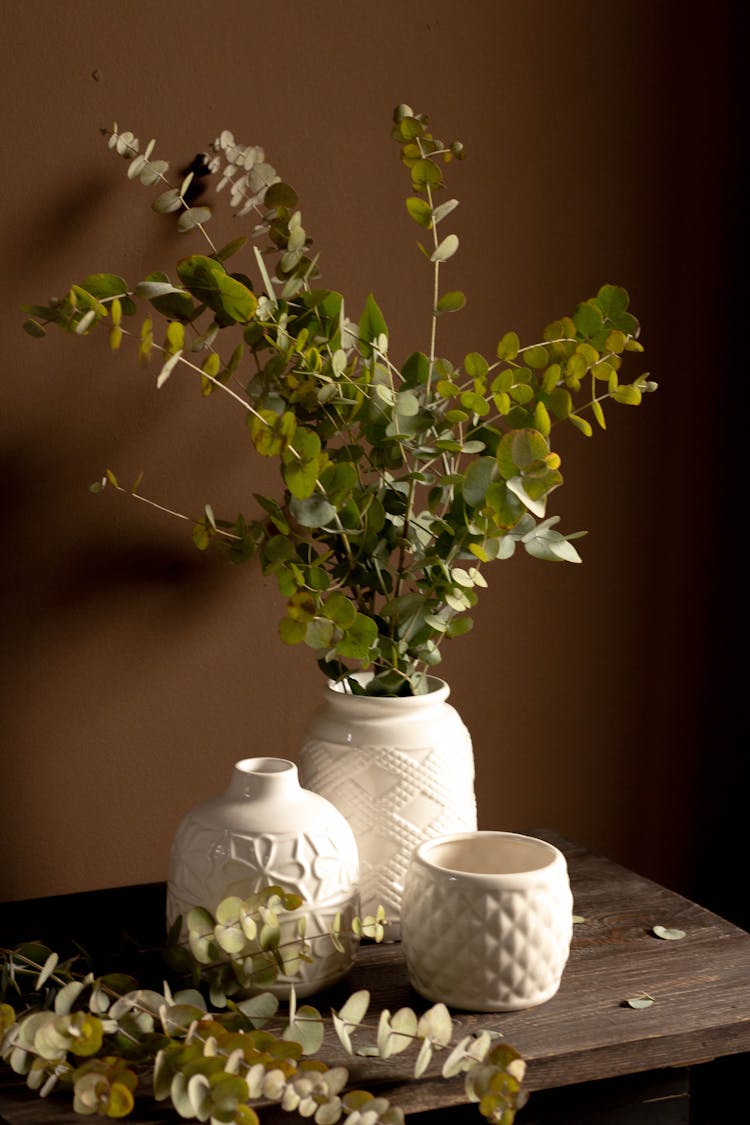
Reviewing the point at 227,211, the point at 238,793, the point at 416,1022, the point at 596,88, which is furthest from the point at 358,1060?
the point at 596,88

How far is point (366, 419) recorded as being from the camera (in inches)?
48.8

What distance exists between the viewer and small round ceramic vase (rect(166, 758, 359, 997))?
3.57 feet

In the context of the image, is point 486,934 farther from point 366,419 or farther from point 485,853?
point 366,419

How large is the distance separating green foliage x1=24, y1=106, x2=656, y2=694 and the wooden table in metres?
0.29

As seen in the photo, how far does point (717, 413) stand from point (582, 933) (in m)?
0.75

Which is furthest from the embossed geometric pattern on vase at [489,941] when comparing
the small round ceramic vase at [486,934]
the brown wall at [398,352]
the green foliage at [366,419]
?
the brown wall at [398,352]

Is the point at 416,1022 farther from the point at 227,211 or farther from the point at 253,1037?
the point at 227,211

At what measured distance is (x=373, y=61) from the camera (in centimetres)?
149

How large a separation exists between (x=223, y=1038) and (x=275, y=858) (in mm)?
172

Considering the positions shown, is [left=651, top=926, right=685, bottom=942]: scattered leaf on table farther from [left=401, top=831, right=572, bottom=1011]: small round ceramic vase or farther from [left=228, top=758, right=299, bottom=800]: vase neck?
[left=228, top=758, right=299, bottom=800]: vase neck

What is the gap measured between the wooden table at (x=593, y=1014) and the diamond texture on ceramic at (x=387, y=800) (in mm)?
64

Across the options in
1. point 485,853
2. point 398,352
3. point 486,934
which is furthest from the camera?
point 398,352

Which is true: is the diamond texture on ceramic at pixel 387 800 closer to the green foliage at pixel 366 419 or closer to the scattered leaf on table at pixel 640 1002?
the green foliage at pixel 366 419

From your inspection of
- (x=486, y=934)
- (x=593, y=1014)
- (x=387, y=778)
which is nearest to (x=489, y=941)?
(x=486, y=934)
